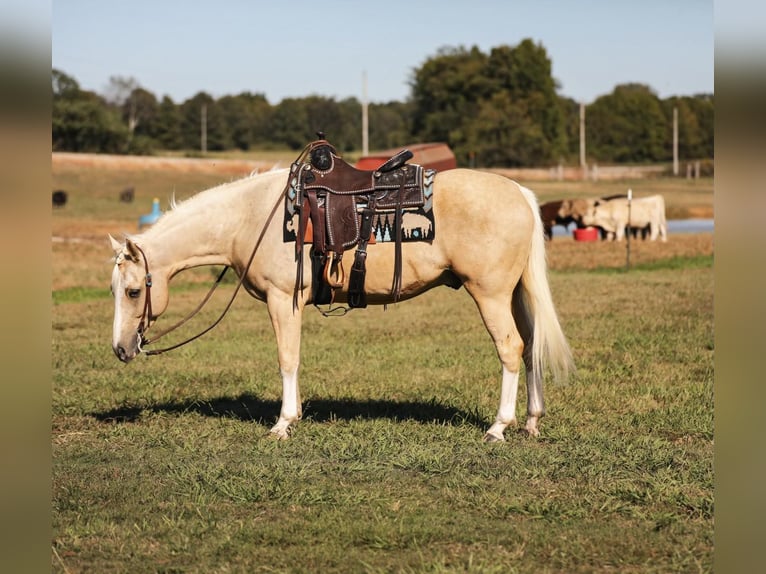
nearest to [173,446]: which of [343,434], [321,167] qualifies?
[343,434]

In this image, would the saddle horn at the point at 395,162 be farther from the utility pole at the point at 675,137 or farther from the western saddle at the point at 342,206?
the utility pole at the point at 675,137

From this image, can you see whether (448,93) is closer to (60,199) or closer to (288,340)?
(60,199)

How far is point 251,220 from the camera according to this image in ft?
26.0

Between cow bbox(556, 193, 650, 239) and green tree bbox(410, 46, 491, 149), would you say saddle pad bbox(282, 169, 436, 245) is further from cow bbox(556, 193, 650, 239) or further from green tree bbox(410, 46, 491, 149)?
green tree bbox(410, 46, 491, 149)

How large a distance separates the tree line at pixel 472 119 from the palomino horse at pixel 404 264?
66.9 meters

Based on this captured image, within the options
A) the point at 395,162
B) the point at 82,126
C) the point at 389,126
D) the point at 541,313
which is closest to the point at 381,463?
the point at 541,313

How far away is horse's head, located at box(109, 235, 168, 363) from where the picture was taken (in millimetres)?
7789

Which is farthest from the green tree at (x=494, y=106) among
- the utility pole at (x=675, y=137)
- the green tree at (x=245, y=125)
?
the green tree at (x=245, y=125)

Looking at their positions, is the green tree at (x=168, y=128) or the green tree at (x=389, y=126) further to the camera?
the green tree at (x=168, y=128)

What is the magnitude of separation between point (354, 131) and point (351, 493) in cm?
7958

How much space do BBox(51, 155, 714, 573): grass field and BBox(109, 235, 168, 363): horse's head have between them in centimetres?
80

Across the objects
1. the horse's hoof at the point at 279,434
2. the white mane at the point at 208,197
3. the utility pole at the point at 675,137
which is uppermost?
the utility pole at the point at 675,137

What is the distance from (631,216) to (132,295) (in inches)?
1104

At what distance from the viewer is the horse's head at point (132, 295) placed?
7.79 m
